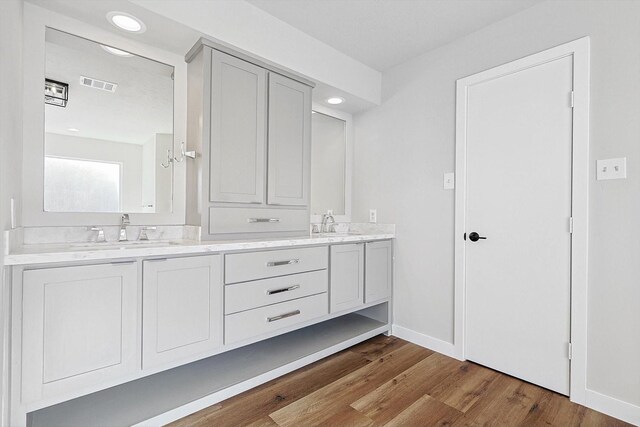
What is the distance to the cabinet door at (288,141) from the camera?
2352mm

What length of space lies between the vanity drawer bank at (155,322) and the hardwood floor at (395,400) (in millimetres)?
119

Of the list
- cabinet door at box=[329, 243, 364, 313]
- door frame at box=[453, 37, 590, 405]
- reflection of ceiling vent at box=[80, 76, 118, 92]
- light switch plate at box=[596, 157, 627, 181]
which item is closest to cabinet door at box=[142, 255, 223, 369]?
cabinet door at box=[329, 243, 364, 313]

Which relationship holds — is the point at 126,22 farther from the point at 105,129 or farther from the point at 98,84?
the point at 105,129

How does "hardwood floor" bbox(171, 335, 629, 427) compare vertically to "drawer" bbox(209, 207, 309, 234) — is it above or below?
below

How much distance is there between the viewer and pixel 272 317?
6.68ft

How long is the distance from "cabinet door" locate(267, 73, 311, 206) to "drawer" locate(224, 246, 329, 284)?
45cm

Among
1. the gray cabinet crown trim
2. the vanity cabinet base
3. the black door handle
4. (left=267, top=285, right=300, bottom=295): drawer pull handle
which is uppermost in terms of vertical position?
the gray cabinet crown trim

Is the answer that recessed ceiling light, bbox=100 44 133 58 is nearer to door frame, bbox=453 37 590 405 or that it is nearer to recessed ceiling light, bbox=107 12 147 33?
recessed ceiling light, bbox=107 12 147 33

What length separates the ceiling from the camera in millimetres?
2102

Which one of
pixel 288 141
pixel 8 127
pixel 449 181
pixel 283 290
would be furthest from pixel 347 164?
pixel 8 127

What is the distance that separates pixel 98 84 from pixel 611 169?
3072 millimetres

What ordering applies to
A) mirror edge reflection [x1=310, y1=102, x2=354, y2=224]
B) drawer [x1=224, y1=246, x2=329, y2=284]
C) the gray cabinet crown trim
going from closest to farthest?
drawer [x1=224, y1=246, x2=329, y2=284] < the gray cabinet crown trim < mirror edge reflection [x1=310, y1=102, x2=354, y2=224]

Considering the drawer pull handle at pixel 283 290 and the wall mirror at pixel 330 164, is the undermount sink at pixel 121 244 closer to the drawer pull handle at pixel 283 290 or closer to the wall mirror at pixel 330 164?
the drawer pull handle at pixel 283 290

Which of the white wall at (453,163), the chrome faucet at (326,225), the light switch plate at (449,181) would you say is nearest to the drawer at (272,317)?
the chrome faucet at (326,225)
